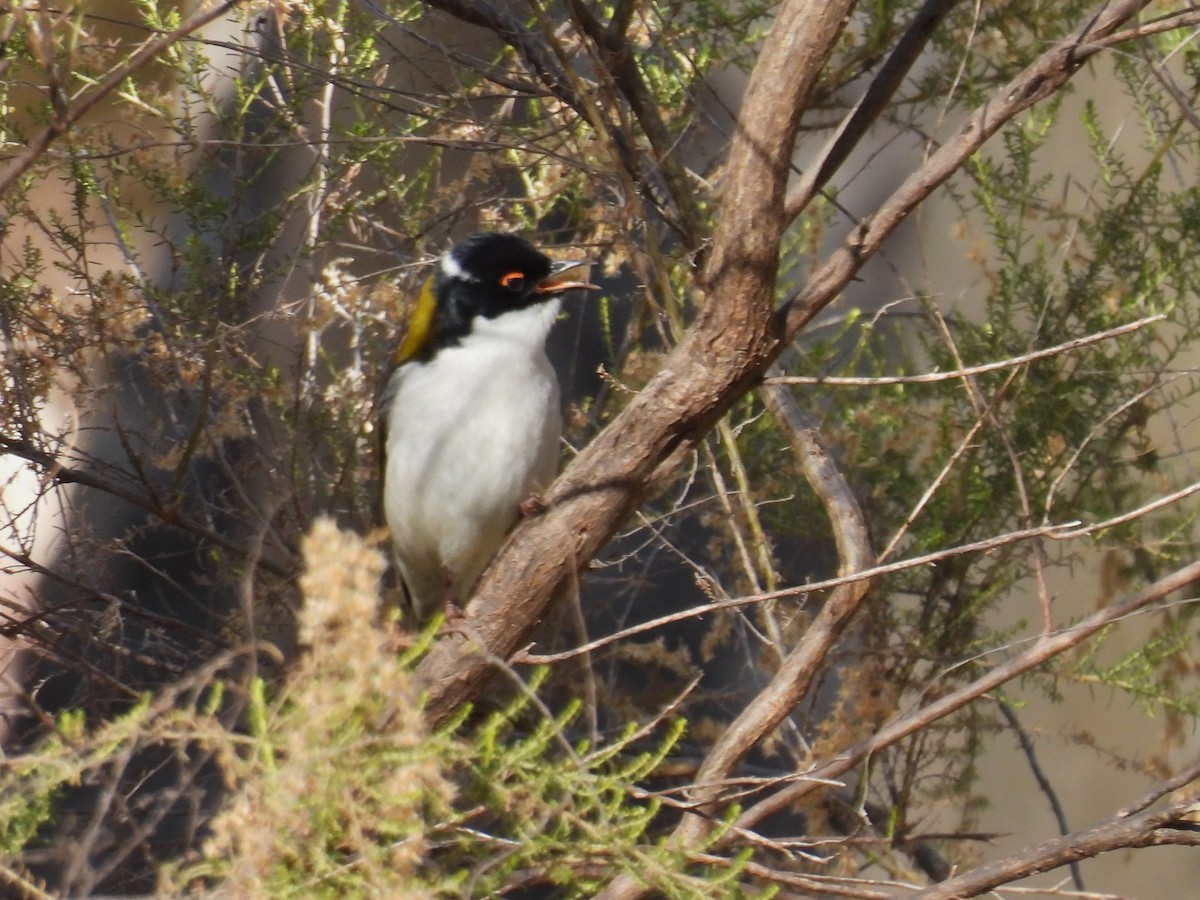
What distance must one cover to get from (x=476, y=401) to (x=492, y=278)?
290 millimetres

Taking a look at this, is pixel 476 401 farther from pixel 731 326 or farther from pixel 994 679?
pixel 994 679

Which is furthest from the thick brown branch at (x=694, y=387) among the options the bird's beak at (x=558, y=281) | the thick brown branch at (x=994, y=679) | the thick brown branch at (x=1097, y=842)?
the bird's beak at (x=558, y=281)

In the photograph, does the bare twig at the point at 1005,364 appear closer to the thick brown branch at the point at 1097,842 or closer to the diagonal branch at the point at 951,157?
the diagonal branch at the point at 951,157

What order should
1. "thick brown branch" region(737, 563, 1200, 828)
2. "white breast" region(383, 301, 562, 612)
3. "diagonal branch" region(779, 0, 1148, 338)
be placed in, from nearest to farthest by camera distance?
"thick brown branch" region(737, 563, 1200, 828) < "diagonal branch" region(779, 0, 1148, 338) < "white breast" region(383, 301, 562, 612)

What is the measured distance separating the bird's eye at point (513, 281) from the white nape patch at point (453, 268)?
8 cm

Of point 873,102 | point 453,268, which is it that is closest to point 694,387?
point 873,102

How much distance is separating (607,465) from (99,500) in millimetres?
2145

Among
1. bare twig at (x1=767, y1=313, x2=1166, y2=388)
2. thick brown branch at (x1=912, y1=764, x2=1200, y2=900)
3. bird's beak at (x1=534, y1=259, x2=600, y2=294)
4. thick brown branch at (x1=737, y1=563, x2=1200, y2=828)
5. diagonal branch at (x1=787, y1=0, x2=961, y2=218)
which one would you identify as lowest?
thick brown branch at (x1=912, y1=764, x2=1200, y2=900)

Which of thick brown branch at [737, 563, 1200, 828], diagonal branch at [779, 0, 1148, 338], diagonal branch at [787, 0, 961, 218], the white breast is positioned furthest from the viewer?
the white breast

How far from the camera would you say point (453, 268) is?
330 cm

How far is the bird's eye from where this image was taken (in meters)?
3.29

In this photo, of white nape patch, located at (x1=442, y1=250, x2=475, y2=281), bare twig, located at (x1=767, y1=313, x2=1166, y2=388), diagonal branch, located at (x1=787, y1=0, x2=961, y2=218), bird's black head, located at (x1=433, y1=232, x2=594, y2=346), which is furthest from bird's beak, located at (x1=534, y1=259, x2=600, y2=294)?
bare twig, located at (x1=767, y1=313, x2=1166, y2=388)

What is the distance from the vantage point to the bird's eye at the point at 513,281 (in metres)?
3.29

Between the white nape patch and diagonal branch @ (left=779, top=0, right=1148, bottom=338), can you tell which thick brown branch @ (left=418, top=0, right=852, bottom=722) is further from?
the white nape patch
